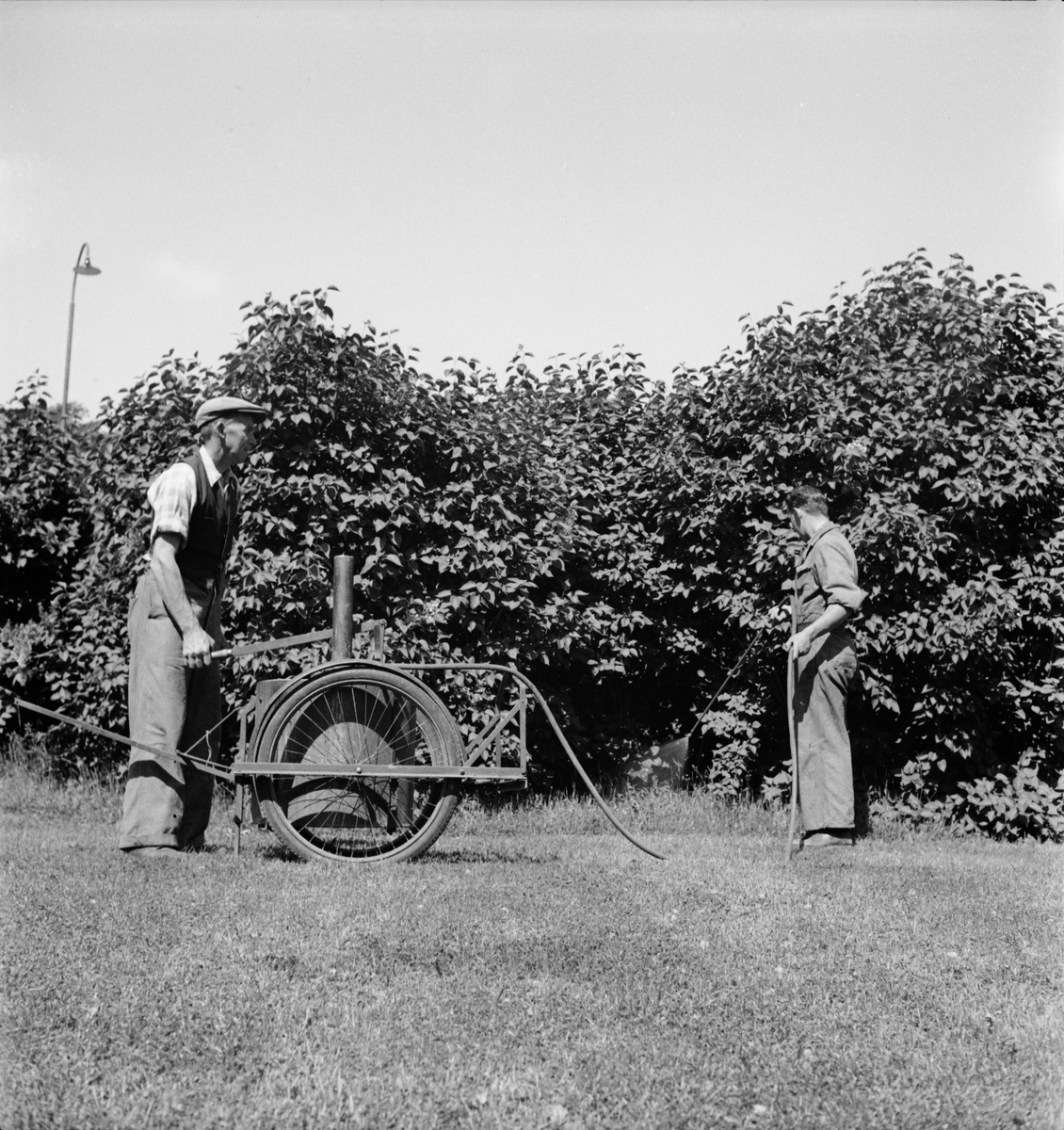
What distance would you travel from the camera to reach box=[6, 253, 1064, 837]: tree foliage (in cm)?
814

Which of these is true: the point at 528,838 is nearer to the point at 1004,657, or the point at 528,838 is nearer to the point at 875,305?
the point at 1004,657

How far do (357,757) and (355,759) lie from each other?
0.01 metres

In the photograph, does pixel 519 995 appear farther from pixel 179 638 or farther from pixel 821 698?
pixel 821 698

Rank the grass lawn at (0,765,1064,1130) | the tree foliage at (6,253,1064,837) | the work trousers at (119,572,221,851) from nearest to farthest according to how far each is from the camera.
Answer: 1. the grass lawn at (0,765,1064,1130)
2. the work trousers at (119,572,221,851)
3. the tree foliage at (6,253,1064,837)

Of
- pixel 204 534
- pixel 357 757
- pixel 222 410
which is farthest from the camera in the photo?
pixel 222 410

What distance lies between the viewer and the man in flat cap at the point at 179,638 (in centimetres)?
583

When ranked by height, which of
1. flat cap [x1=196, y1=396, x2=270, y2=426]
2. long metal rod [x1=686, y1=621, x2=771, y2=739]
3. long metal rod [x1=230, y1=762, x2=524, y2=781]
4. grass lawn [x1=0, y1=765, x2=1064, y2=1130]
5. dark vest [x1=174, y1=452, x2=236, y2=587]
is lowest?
grass lawn [x1=0, y1=765, x2=1064, y2=1130]

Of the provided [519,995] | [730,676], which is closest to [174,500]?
[519,995]

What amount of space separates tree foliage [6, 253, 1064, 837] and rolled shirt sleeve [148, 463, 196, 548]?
188 centimetres

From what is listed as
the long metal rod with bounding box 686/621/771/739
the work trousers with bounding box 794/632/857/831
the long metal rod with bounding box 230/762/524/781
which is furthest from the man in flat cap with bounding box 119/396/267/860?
the long metal rod with bounding box 686/621/771/739

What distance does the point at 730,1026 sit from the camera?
Result: 3646 mm

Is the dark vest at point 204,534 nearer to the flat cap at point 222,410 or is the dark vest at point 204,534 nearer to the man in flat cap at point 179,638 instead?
the man in flat cap at point 179,638

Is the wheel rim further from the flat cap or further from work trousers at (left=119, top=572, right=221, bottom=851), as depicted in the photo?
the flat cap

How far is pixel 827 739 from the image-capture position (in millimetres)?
7477
